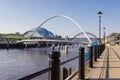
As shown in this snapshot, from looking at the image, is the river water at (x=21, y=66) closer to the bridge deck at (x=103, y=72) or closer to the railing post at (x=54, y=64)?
the bridge deck at (x=103, y=72)

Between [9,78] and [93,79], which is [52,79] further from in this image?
[9,78]

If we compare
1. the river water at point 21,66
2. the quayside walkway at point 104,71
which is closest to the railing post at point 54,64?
the quayside walkway at point 104,71

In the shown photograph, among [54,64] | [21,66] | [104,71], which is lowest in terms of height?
[21,66]

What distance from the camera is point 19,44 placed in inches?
7618

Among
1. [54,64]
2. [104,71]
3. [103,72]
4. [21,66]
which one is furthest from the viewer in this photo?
[21,66]

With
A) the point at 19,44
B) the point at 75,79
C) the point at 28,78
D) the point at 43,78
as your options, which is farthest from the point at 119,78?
the point at 19,44

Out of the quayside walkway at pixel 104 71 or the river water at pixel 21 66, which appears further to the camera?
the river water at pixel 21 66

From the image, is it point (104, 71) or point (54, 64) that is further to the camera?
point (104, 71)

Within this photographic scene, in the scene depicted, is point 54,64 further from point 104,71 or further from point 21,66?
point 21,66

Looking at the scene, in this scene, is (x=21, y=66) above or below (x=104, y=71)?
below

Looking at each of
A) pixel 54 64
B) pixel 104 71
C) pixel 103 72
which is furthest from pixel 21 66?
pixel 54 64

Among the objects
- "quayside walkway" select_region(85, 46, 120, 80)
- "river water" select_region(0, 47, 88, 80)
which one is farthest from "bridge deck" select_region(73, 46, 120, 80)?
"river water" select_region(0, 47, 88, 80)

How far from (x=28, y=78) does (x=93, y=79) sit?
290 inches

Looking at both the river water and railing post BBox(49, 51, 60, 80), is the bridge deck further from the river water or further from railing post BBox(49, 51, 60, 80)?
railing post BBox(49, 51, 60, 80)
